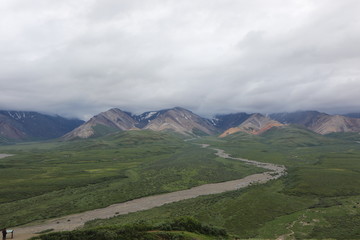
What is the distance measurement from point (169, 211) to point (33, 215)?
39019 millimetres

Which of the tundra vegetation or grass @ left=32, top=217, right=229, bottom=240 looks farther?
the tundra vegetation

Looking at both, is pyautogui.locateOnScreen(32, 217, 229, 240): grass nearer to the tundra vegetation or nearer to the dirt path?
the tundra vegetation

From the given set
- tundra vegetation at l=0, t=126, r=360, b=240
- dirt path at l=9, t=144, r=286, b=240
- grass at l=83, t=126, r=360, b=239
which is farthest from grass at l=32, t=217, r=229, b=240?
grass at l=83, t=126, r=360, b=239

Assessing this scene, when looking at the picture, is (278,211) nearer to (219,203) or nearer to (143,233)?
(219,203)

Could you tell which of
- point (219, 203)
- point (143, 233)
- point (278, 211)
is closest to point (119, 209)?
point (219, 203)

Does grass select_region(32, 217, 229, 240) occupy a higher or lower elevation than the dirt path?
higher

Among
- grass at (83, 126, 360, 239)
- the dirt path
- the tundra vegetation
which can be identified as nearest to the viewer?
grass at (83, 126, 360, 239)

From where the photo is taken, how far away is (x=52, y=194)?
88125mm

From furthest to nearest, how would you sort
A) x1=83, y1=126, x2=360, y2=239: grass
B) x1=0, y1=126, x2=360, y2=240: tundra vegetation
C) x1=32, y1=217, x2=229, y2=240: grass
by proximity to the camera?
x1=0, y1=126, x2=360, y2=240: tundra vegetation → x1=83, y1=126, x2=360, y2=239: grass → x1=32, y1=217, x2=229, y2=240: grass

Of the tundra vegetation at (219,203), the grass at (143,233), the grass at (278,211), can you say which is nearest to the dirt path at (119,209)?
the tundra vegetation at (219,203)

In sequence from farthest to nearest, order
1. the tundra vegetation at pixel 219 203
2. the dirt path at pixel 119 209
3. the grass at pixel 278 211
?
1. the dirt path at pixel 119 209
2. the tundra vegetation at pixel 219 203
3. the grass at pixel 278 211

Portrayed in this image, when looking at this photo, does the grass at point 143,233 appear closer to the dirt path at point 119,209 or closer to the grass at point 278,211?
the dirt path at point 119,209

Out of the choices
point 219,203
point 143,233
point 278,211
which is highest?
point 143,233

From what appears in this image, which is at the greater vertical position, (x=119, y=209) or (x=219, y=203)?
(x=219, y=203)
